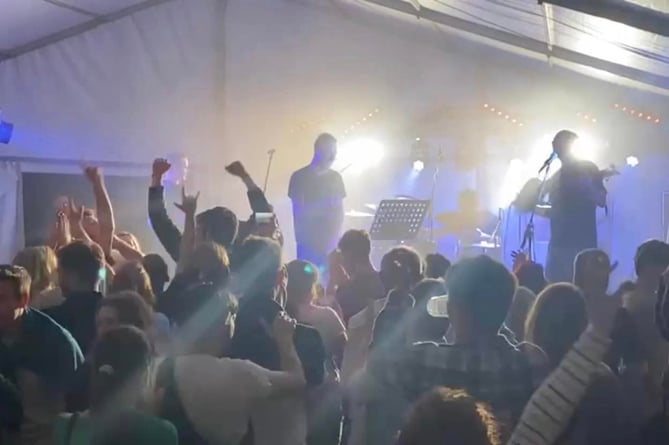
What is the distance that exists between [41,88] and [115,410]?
7.59 meters

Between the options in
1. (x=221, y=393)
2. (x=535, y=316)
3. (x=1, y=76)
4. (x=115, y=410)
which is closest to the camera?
(x=115, y=410)

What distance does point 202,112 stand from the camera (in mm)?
10273

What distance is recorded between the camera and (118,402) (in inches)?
89.6

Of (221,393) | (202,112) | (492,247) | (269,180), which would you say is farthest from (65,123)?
(221,393)

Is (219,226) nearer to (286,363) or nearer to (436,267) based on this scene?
(286,363)

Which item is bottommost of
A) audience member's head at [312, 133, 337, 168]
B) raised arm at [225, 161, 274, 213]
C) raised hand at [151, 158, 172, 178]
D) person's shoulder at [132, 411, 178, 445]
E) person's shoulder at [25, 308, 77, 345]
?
person's shoulder at [132, 411, 178, 445]

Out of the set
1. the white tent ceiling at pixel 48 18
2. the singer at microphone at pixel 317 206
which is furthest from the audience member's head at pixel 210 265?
the white tent ceiling at pixel 48 18

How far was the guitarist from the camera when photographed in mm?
5977

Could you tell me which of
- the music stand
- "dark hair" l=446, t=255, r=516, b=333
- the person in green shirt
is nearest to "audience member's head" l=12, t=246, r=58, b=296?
the person in green shirt

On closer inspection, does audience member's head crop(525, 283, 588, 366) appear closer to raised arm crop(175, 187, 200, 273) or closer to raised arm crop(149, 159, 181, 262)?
raised arm crop(175, 187, 200, 273)

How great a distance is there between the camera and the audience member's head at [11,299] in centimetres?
300

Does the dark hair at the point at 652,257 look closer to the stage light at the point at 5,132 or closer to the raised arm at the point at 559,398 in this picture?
the raised arm at the point at 559,398

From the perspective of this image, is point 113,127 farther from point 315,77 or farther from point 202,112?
point 315,77

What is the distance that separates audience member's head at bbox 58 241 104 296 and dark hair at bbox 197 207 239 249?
651 millimetres
